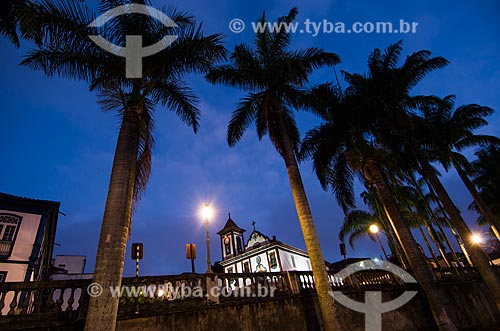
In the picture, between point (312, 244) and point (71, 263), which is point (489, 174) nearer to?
point (312, 244)

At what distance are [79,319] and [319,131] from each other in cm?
1421

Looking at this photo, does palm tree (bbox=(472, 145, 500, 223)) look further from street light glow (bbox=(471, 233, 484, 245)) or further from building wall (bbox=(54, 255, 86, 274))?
building wall (bbox=(54, 255, 86, 274))

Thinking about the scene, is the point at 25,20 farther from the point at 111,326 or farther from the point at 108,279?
the point at 111,326

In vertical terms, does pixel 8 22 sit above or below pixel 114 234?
above

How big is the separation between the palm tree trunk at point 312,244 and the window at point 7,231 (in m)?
18.4

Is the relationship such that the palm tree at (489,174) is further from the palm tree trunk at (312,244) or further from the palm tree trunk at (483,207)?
the palm tree trunk at (312,244)

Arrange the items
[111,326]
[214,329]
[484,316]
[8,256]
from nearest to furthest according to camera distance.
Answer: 1. [111,326]
2. [214,329]
3. [484,316]
4. [8,256]

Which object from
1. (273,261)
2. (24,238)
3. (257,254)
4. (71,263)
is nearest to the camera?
(24,238)

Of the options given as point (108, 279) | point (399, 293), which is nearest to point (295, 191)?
point (108, 279)

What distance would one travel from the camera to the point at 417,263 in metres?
11.2

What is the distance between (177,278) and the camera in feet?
28.5

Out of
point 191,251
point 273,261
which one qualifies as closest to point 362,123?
point 191,251

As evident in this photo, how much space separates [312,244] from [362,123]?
9.22 meters

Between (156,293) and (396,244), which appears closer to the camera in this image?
(156,293)
